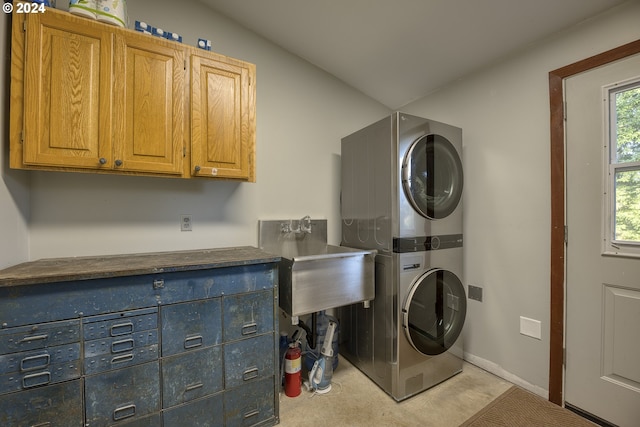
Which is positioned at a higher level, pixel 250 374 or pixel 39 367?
pixel 39 367

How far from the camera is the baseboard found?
176cm

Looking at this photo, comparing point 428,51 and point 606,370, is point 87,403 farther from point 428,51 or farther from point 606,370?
point 428,51

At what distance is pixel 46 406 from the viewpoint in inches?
42.1

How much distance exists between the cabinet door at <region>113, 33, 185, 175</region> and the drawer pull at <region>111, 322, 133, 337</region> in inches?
31.4

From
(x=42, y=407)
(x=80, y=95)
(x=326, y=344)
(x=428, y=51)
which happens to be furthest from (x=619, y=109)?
(x=42, y=407)

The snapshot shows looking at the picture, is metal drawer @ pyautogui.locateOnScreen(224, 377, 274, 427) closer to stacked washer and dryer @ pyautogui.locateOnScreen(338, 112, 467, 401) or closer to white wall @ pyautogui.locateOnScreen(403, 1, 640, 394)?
stacked washer and dryer @ pyautogui.locateOnScreen(338, 112, 467, 401)

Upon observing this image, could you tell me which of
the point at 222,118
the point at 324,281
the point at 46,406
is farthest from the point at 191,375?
the point at 222,118

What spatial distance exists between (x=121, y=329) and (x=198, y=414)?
1.97ft

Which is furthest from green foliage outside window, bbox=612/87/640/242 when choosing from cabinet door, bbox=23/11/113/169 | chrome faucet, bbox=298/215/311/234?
cabinet door, bbox=23/11/113/169

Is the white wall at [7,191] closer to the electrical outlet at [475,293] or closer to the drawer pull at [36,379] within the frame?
the drawer pull at [36,379]

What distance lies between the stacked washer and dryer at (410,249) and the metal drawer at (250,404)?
82 cm

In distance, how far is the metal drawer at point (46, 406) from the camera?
40.2 inches

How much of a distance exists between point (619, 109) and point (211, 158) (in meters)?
2.40

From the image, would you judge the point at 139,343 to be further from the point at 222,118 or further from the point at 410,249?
the point at 410,249
